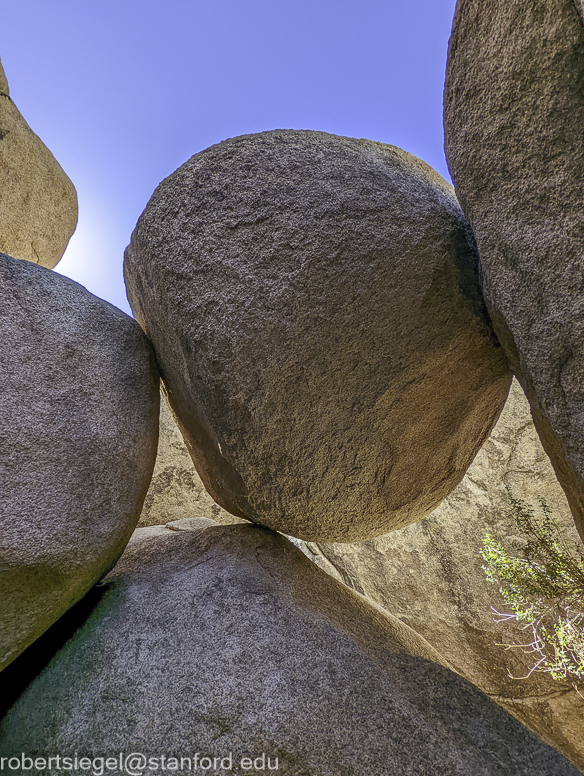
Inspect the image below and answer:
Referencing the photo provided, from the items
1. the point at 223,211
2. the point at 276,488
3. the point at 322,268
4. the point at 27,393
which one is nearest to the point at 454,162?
the point at 322,268

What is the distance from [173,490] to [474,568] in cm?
196

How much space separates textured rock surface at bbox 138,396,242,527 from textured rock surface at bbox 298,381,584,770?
3.16ft

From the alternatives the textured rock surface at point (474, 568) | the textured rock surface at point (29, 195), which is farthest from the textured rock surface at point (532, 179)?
the textured rock surface at point (29, 195)

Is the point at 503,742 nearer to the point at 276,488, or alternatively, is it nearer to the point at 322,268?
the point at 276,488

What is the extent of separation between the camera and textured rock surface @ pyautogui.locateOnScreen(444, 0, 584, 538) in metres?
1.08

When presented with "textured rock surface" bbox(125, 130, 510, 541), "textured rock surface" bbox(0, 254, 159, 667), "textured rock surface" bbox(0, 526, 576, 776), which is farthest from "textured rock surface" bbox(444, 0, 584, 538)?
"textured rock surface" bbox(0, 254, 159, 667)

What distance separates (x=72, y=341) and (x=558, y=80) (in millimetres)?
1557

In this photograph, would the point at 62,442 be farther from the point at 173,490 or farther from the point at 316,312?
the point at 173,490

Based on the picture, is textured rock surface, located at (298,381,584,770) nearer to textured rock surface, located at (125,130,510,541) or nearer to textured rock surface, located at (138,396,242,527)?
textured rock surface, located at (138,396,242,527)

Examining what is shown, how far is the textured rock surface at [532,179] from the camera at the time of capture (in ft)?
3.54

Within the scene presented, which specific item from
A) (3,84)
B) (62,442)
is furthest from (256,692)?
(3,84)

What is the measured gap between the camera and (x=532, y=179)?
1.17 metres

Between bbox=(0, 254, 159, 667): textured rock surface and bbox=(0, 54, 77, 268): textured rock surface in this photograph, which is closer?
bbox=(0, 254, 159, 667): textured rock surface

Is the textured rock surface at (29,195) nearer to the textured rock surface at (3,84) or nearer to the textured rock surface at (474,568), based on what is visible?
the textured rock surface at (3,84)
